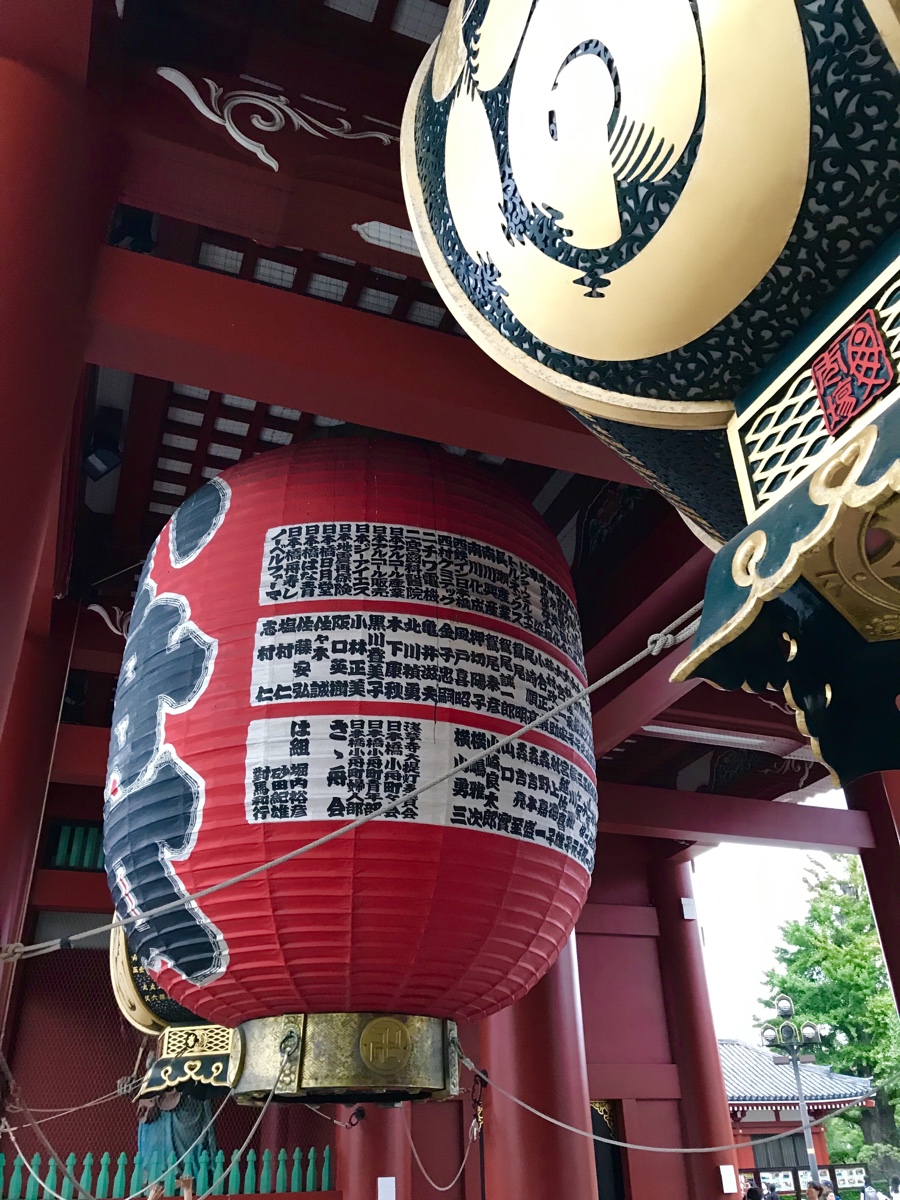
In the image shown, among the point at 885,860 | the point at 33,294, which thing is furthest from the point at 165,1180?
the point at 885,860

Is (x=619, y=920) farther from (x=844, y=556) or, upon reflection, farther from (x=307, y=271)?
(x=844, y=556)

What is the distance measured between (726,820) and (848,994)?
9.78m

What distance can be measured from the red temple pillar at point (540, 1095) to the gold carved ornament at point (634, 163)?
2.99m

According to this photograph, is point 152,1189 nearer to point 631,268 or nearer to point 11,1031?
point 631,268

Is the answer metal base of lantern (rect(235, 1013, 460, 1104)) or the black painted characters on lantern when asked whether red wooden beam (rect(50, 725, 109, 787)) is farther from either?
metal base of lantern (rect(235, 1013, 460, 1104))

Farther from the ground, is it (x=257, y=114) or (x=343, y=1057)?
(x=257, y=114)

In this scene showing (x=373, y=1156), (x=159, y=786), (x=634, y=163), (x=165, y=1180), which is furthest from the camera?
(x=373, y=1156)

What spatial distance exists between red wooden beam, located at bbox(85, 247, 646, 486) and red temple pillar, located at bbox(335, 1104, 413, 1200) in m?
3.24

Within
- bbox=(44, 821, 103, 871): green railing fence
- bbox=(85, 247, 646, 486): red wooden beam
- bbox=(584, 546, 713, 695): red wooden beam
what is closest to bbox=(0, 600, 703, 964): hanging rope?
bbox=(85, 247, 646, 486): red wooden beam

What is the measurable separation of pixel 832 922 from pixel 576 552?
12530 millimetres

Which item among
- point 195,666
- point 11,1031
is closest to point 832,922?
point 11,1031

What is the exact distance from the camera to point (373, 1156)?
13.2 feet

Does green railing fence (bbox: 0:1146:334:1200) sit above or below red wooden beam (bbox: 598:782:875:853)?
below

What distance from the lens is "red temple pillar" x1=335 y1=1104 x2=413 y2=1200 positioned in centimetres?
398
